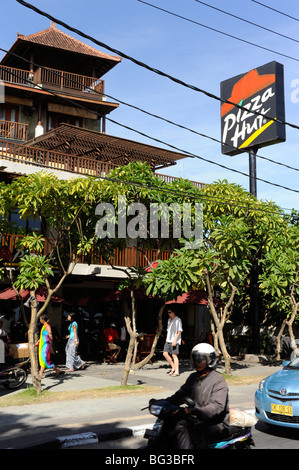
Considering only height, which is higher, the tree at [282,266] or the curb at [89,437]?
the tree at [282,266]

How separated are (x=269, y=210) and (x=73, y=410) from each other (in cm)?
1054

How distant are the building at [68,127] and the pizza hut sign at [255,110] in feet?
10.1

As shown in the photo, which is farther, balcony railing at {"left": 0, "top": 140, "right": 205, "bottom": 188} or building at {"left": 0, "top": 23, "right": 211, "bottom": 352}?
building at {"left": 0, "top": 23, "right": 211, "bottom": 352}

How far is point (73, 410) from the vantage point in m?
9.54

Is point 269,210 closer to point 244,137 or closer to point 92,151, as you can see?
point 244,137

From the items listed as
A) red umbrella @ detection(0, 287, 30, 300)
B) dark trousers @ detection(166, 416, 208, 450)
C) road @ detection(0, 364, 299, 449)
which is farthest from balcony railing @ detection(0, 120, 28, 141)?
dark trousers @ detection(166, 416, 208, 450)

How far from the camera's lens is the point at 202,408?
4.97m

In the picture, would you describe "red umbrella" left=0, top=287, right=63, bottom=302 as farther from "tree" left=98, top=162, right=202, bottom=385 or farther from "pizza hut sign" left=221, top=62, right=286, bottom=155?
"pizza hut sign" left=221, top=62, right=286, bottom=155

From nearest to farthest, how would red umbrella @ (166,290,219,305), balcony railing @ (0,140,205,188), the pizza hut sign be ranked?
red umbrella @ (166,290,219,305)
balcony railing @ (0,140,205,188)
the pizza hut sign

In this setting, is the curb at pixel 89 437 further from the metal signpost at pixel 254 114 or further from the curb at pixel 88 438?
the metal signpost at pixel 254 114
